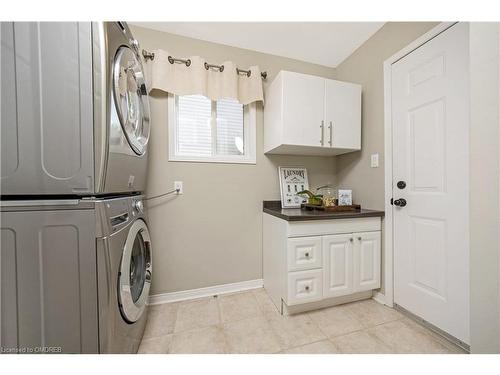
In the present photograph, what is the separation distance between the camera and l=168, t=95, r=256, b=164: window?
5.56 feet

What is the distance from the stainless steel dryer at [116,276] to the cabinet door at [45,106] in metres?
0.22

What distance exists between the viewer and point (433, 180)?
124 cm

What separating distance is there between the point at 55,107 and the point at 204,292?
1.67 metres

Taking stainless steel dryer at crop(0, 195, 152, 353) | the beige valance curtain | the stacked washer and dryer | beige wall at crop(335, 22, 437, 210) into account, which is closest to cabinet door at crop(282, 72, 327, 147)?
the beige valance curtain

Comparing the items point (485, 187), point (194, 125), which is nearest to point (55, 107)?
point (194, 125)

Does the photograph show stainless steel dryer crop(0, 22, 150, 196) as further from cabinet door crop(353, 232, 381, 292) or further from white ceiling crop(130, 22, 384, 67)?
cabinet door crop(353, 232, 381, 292)

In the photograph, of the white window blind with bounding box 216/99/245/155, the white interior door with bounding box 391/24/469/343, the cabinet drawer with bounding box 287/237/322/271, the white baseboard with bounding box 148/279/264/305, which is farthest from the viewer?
the white window blind with bounding box 216/99/245/155

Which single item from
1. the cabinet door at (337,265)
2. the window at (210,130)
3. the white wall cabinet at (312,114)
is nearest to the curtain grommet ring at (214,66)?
the window at (210,130)

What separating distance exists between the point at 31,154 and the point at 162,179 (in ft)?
3.01

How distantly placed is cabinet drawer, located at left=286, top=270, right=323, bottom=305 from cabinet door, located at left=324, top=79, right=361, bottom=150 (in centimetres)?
111

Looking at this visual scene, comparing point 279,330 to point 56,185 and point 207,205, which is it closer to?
point 207,205

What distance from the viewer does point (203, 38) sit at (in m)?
1.69
